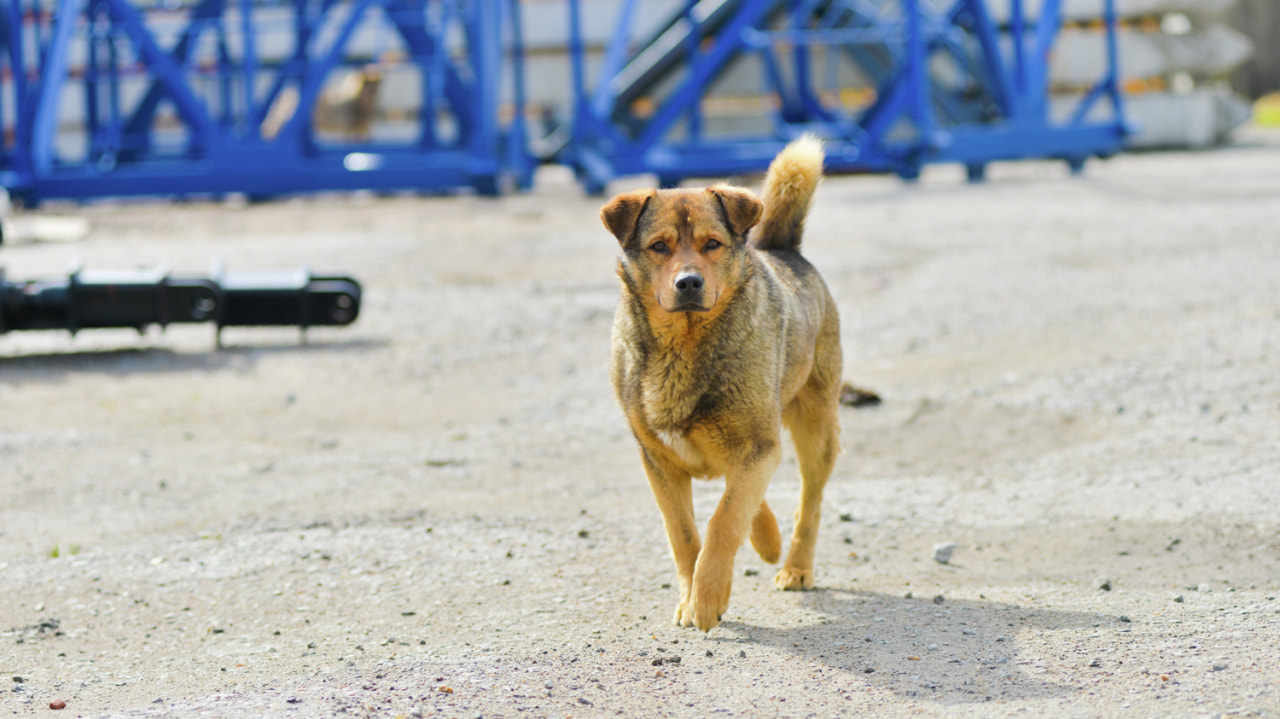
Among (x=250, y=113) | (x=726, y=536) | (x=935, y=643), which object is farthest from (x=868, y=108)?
(x=935, y=643)

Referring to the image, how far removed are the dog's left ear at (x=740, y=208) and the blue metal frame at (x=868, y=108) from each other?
A: 11.6 meters

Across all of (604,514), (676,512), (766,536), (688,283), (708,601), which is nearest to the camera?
(708,601)

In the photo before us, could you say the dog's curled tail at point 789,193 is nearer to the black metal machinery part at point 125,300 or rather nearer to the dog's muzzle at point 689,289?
the dog's muzzle at point 689,289

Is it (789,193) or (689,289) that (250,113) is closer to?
(789,193)

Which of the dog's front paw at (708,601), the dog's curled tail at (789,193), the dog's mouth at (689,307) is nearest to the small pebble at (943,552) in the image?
the dog's front paw at (708,601)

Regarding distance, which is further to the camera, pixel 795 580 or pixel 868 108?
pixel 868 108

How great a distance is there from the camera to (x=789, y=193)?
464 cm

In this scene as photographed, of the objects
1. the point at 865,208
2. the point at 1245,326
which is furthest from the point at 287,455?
the point at 865,208

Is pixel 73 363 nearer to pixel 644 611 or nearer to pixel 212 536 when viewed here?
pixel 212 536

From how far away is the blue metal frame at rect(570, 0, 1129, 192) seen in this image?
16.1 m

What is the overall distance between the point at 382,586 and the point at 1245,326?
5.20m

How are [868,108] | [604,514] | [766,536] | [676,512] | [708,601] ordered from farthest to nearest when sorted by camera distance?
[868,108], [604,514], [766,536], [676,512], [708,601]

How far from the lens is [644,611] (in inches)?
158

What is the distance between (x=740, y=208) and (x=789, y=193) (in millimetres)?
547
